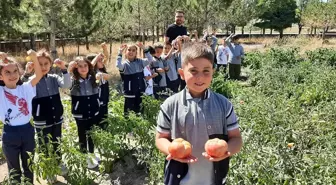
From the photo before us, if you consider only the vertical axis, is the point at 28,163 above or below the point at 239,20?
below

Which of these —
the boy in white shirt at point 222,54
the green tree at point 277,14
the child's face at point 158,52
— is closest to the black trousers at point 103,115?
the child's face at point 158,52

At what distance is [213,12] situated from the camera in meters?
28.6

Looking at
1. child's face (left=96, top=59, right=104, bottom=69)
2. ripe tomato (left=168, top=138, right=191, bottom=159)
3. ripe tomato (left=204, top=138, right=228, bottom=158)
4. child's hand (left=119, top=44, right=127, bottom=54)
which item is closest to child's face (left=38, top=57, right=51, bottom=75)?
child's face (left=96, top=59, right=104, bottom=69)

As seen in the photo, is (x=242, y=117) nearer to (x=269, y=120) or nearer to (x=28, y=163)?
(x=269, y=120)

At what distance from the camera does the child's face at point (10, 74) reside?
3.37 m

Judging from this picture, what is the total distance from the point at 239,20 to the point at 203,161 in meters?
34.1

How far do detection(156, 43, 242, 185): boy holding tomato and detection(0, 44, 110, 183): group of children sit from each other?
1823 mm

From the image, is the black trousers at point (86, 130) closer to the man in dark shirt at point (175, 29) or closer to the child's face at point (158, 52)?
the child's face at point (158, 52)

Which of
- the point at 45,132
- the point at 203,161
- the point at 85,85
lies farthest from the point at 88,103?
the point at 203,161

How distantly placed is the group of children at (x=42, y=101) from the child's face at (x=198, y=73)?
6.84 feet

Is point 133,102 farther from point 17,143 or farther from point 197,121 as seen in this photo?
point 197,121

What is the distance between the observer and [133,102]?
5992 mm

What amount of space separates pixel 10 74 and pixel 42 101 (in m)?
0.88

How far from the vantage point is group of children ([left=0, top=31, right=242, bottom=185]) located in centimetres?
200
